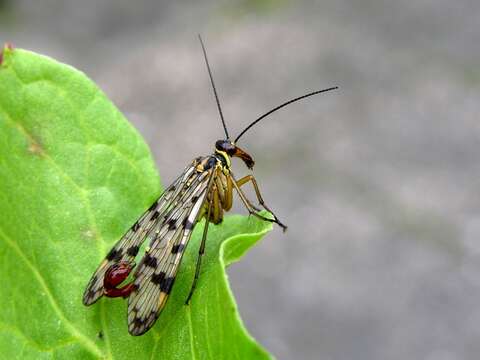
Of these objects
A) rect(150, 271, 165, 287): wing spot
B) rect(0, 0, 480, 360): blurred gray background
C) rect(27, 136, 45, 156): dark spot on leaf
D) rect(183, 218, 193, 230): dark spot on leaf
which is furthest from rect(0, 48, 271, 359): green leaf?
rect(0, 0, 480, 360): blurred gray background

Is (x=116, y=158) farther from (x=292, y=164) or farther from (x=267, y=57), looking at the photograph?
(x=267, y=57)

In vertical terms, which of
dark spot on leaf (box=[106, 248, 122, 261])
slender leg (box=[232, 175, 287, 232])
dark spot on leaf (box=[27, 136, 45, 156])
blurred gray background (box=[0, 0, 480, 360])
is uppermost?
dark spot on leaf (box=[27, 136, 45, 156])

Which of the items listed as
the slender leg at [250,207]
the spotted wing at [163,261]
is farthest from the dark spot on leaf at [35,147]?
the slender leg at [250,207]

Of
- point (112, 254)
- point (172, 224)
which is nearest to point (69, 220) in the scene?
point (112, 254)

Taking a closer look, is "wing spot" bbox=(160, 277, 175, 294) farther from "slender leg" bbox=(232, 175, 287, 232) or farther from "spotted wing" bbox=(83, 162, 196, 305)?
"slender leg" bbox=(232, 175, 287, 232)

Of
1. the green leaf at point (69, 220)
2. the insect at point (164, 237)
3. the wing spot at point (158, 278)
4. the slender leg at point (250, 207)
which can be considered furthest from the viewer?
the wing spot at point (158, 278)

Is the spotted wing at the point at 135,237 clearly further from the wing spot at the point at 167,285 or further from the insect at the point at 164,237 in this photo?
the wing spot at the point at 167,285
